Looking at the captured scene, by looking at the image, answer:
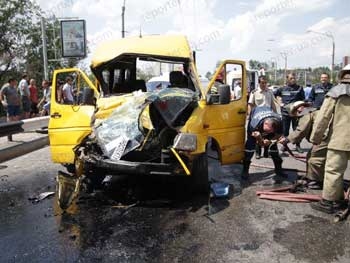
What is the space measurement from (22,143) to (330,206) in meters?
7.77

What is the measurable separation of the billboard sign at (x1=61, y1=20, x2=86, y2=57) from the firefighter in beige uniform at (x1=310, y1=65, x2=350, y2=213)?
19429 mm

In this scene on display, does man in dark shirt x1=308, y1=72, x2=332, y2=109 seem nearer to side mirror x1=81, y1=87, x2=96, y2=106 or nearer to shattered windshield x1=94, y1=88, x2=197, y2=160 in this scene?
shattered windshield x1=94, y1=88, x2=197, y2=160

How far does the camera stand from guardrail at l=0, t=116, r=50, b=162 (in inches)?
366

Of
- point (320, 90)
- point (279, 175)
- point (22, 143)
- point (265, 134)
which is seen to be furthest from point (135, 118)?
point (22, 143)

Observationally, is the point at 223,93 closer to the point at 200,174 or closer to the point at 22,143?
the point at 200,174

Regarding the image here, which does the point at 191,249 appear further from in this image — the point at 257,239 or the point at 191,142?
the point at 191,142

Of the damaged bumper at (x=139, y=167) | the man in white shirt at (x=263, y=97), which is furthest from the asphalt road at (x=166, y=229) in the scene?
the man in white shirt at (x=263, y=97)

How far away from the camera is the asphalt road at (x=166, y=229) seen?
397cm

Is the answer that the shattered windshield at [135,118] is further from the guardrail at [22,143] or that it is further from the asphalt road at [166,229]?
the guardrail at [22,143]

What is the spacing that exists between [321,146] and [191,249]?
2.78 meters

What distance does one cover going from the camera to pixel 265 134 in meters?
6.76

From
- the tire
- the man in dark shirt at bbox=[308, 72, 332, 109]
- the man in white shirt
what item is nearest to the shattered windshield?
the tire

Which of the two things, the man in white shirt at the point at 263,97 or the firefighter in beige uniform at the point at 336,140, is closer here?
the firefighter in beige uniform at the point at 336,140

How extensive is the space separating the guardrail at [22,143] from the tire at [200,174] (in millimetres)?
4968
